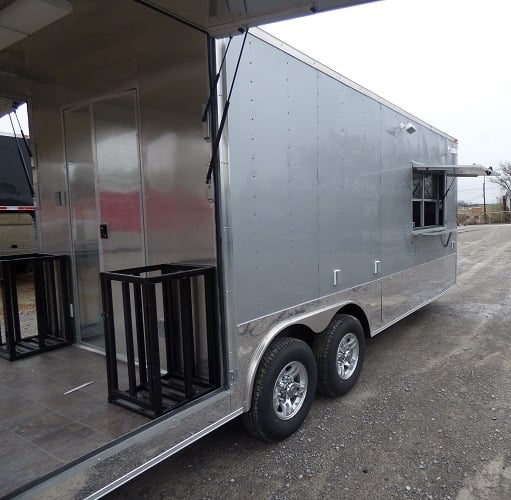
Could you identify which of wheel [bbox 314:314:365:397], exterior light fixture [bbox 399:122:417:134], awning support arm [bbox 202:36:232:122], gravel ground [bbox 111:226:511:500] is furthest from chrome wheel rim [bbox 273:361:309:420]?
exterior light fixture [bbox 399:122:417:134]

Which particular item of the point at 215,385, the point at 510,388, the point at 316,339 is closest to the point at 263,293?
the point at 215,385

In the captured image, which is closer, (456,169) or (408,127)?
(408,127)

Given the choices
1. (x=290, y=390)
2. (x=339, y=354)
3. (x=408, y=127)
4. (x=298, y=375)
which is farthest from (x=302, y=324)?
(x=408, y=127)

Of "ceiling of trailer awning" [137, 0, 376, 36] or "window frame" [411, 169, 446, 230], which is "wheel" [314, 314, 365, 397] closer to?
"window frame" [411, 169, 446, 230]

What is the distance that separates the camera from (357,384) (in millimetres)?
4191

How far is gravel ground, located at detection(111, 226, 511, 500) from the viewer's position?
2.66m

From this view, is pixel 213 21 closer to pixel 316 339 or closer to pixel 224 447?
pixel 316 339

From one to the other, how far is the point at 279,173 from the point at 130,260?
140cm

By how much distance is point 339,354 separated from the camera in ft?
12.6

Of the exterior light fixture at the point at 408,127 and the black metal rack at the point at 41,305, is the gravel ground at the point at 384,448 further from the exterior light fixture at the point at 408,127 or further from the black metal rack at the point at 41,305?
the exterior light fixture at the point at 408,127

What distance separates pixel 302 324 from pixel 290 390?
49 centimetres

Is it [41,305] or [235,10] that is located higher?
[235,10]

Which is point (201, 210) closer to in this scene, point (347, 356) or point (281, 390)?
point (281, 390)

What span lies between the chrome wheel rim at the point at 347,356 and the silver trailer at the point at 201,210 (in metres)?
0.02
